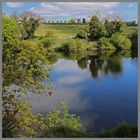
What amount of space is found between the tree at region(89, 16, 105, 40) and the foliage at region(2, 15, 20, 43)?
704mm

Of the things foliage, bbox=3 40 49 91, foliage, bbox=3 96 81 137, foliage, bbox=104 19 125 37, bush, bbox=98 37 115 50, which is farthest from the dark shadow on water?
foliage, bbox=104 19 125 37

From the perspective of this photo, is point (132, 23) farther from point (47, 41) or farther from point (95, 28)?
point (47, 41)

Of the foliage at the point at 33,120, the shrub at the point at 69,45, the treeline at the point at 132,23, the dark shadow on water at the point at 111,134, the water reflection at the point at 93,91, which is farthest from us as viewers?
the water reflection at the point at 93,91

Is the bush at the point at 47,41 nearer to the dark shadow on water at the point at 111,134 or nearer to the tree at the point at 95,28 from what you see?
the tree at the point at 95,28

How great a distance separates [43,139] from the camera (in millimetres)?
2562

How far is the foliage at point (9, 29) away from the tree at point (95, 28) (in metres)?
0.70

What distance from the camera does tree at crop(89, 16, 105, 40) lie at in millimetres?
3359

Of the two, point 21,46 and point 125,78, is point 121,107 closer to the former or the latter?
point 125,78

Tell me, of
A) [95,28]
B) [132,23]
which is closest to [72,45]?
[95,28]

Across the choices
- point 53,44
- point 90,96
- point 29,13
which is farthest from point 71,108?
point 29,13

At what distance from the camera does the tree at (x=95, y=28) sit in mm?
3359

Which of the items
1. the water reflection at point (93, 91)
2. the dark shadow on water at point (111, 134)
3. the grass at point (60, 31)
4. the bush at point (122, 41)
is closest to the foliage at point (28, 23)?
the grass at point (60, 31)

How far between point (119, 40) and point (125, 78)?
1.08m

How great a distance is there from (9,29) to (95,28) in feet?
2.64
